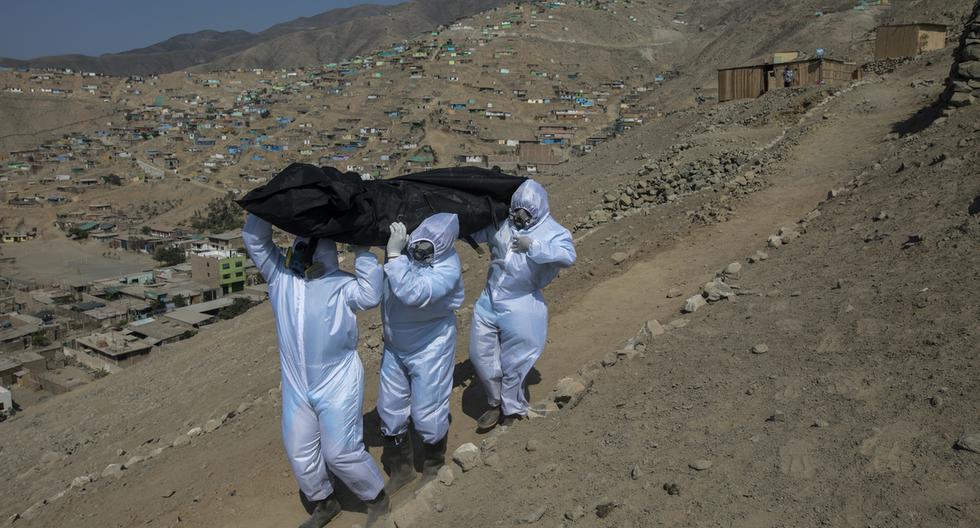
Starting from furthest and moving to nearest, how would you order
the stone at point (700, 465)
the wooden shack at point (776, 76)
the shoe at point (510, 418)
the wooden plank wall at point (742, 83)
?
1. the wooden plank wall at point (742, 83)
2. the wooden shack at point (776, 76)
3. the shoe at point (510, 418)
4. the stone at point (700, 465)

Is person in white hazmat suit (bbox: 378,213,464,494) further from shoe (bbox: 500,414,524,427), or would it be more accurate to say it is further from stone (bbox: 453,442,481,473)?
shoe (bbox: 500,414,524,427)

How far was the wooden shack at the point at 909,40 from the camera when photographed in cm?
1680

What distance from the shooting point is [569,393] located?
4320mm

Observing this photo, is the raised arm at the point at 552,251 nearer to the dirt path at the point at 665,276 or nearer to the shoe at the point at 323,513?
the dirt path at the point at 665,276

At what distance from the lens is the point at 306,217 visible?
3486mm

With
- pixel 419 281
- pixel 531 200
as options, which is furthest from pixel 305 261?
pixel 531 200

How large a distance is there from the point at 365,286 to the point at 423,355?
633 millimetres

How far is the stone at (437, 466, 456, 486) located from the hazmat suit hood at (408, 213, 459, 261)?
45.3 inches

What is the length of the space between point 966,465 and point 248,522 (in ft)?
11.5

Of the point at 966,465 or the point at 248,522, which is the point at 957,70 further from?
the point at 248,522

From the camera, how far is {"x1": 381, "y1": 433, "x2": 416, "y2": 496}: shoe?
4.11 meters

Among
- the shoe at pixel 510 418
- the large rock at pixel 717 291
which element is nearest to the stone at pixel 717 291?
the large rock at pixel 717 291

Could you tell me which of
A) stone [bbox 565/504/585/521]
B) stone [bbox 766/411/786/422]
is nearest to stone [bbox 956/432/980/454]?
stone [bbox 766/411/786/422]

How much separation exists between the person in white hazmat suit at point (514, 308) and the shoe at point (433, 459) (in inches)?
17.2
